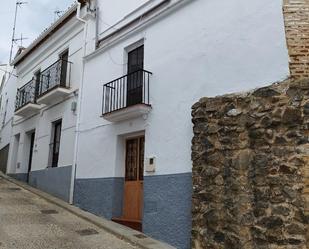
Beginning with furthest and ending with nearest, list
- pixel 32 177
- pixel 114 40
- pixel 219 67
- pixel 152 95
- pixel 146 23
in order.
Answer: pixel 32 177
pixel 114 40
pixel 146 23
pixel 152 95
pixel 219 67

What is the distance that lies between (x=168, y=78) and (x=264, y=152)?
289cm

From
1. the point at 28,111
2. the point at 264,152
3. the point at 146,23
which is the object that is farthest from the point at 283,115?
the point at 28,111

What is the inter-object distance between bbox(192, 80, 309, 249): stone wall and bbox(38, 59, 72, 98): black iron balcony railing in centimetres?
617

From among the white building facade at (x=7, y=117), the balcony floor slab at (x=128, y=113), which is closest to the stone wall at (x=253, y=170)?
the balcony floor slab at (x=128, y=113)

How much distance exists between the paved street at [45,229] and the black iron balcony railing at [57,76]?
3.77 meters

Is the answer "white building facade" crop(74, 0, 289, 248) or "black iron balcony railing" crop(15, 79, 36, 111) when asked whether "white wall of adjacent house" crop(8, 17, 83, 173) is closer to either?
"black iron balcony railing" crop(15, 79, 36, 111)

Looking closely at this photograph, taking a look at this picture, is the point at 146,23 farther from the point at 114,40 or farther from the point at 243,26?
the point at 243,26

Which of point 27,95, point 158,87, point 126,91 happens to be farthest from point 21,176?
point 158,87

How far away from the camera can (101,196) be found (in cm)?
877

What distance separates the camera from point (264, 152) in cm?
543

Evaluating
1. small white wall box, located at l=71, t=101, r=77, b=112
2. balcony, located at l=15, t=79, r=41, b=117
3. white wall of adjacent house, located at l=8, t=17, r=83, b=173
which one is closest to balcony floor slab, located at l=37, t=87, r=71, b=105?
white wall of adjacent house, located at l=8, t=17, r=83, b=173

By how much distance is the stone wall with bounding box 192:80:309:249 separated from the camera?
500 centimetres

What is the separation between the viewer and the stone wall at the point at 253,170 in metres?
5.00

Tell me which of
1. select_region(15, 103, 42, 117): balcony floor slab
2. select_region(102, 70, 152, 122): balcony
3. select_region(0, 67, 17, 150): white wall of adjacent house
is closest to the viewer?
select_region(102, 70, 152, 122): balcony
